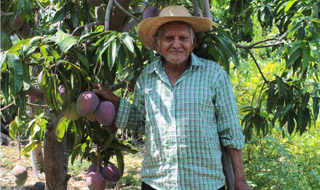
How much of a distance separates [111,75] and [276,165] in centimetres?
154

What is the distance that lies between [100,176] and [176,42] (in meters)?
0.65

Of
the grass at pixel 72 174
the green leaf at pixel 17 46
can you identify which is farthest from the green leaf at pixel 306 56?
the grass at pixel 72 174

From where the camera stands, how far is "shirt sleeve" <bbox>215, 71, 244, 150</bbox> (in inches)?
57.9

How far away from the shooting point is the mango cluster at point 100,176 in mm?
1589

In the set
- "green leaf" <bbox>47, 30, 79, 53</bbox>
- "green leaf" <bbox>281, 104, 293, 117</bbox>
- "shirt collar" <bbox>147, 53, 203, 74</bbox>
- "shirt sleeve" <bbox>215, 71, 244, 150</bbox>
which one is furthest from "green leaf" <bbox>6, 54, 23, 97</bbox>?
"green leaf" <bbox>281, 104, 293, 117</bbox>

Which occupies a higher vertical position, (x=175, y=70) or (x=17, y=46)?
(x=17, y=46)

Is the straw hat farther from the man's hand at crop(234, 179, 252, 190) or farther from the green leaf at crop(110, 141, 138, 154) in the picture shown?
the man's hand at crop(234, 179, 252, 190)

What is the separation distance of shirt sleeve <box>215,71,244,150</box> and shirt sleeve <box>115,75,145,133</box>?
34 centimetres

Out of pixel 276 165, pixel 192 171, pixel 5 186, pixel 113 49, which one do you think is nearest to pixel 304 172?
pixel 276 165

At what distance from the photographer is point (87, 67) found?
1.44 meters

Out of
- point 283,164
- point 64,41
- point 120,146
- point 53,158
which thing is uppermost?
point 64,41

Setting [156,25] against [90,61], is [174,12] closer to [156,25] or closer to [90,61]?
[156,25]

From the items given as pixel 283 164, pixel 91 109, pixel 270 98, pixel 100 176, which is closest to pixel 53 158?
pixel 100 176

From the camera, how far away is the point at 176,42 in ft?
4.94
